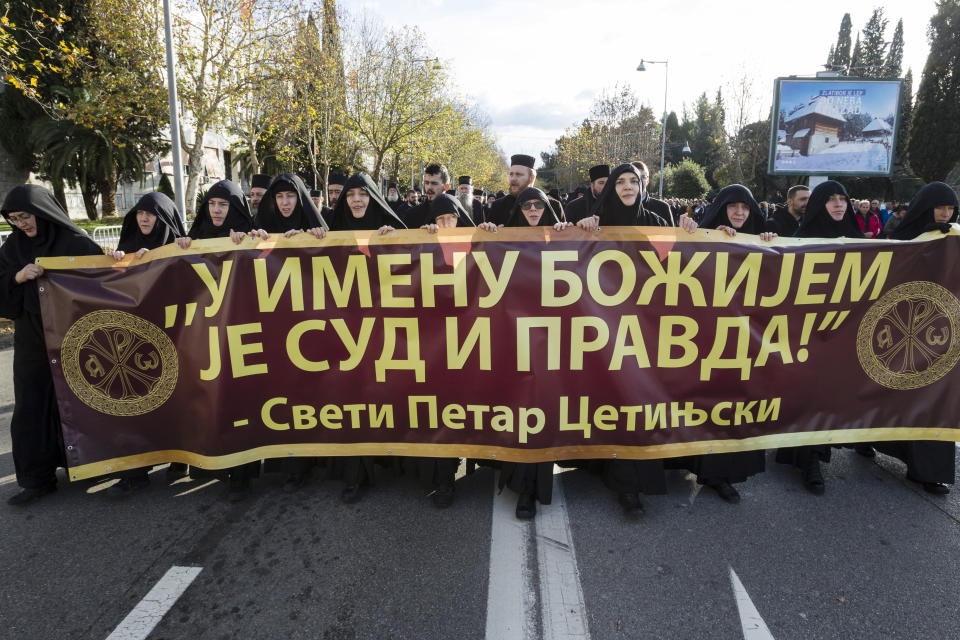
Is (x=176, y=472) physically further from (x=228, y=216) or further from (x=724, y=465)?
(x=724, y=465)

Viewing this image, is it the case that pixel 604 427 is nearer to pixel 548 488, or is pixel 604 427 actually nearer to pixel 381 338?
pixel 548 488

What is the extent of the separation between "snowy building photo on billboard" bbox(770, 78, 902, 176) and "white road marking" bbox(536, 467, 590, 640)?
20.1 meters

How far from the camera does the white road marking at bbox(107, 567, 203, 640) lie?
95.5 inches

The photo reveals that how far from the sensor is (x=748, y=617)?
249 centimetres

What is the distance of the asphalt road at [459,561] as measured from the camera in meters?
2.48

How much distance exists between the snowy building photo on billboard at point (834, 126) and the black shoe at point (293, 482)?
2055 cm

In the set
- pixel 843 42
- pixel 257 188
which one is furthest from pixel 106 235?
pixel 843 42

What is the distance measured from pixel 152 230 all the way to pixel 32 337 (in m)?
0.96

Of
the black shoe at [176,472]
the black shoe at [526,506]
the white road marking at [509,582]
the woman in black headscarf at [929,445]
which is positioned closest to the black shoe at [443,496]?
the white road marking at [509,582]

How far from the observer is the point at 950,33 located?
33.3m

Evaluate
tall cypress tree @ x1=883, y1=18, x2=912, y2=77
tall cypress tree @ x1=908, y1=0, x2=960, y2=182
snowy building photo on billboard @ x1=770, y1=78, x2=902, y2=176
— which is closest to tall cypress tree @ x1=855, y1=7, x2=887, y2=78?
tall cypress tree @ x1=883, y1=18, x2=912, y2=77

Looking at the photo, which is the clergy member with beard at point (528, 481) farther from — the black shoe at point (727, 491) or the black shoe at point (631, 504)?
the black shoe at point (727, 491)

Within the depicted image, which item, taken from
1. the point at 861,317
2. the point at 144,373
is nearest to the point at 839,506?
the point at 861,317

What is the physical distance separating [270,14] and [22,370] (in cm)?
1258
